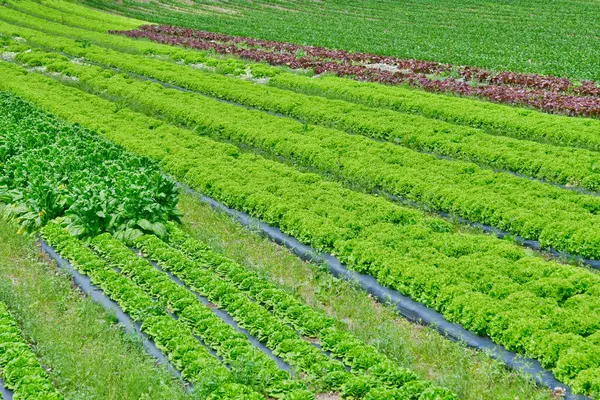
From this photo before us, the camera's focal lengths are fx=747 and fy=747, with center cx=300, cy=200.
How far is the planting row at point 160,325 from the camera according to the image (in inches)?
322

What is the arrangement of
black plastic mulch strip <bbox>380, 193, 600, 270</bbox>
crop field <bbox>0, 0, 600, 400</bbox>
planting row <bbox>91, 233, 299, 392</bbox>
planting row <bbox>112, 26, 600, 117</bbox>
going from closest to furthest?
1. planting row <bbox>91, 233, 299, 392</bbox>
2. crop field <bbox>0, 0, 600, 400</bbox>
3. black plastic mulch strip <bbox>380, 193, 600, 270</bbox>
4. planting row <bbox>112, 26, 600, 117</bbox>

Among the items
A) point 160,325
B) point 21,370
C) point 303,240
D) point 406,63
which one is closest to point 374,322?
point 160,325

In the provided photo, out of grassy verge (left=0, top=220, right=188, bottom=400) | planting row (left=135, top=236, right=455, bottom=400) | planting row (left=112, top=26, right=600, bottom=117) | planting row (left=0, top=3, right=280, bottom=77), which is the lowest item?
planting row (left=0, top=3, right=280, bottom=77)

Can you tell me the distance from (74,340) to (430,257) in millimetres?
5291

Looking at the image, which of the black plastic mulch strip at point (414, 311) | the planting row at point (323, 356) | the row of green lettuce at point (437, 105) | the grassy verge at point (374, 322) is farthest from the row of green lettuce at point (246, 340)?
the row of green lettuce at point (437, 105)

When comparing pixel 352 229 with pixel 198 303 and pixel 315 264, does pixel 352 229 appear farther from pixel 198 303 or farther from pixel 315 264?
pixel 198 303

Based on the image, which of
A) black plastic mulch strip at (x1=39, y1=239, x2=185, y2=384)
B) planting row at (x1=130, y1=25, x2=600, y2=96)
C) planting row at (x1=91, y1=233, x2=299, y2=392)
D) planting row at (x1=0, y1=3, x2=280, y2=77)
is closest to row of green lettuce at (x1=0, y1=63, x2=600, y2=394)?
planting row at (x1=91, y1=233, x2=299, y2=392)

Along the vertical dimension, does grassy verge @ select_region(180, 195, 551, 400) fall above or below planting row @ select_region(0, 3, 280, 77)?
above

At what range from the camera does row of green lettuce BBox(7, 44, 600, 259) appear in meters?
12.7

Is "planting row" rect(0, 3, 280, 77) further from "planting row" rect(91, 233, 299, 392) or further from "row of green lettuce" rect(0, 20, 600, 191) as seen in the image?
"planting row" rect(91, 233, 299, 392)

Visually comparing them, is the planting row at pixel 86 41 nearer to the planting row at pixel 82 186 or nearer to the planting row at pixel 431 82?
the planting row at pixel 431 82

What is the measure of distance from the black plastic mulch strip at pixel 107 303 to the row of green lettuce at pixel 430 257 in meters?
3.53

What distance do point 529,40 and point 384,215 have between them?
32.4 m

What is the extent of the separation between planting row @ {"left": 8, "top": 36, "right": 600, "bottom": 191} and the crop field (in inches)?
2.6
